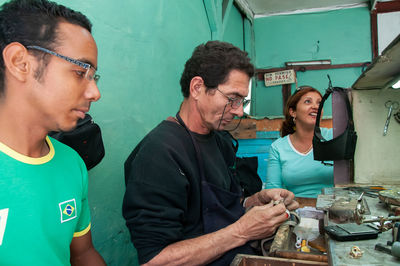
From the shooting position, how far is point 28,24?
2.99 feet

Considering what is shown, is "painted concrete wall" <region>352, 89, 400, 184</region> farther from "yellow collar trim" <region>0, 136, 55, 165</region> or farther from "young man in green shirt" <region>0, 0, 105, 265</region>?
"yellow collar trim" <region>0, 136, 55, 165</region>

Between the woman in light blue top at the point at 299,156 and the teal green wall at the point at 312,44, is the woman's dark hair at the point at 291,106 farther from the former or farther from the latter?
the teal green wall at the point at 312,44

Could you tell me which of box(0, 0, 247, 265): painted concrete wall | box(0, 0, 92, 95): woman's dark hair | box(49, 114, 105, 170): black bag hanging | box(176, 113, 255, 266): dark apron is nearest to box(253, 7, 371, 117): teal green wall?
box(0, 0, 247, 265): painted concrete wall

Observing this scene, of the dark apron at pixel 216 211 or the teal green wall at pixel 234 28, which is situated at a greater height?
the teal green wall at pixel 234 28

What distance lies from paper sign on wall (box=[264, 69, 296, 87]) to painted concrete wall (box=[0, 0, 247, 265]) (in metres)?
4.18

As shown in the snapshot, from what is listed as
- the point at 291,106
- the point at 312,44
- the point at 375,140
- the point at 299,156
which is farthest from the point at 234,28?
the point at 375,140

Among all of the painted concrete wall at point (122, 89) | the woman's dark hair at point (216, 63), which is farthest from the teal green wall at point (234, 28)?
the woman's dark hair at point (216, 63)

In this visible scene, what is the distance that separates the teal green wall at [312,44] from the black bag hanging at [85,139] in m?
5.39

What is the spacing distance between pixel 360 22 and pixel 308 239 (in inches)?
248

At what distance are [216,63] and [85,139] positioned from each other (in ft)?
2.66

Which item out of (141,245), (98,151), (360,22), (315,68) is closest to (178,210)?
(141,245)

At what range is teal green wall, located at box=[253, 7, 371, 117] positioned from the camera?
20.0 ft

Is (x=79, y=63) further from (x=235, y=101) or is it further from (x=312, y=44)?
(x=312, y=44)

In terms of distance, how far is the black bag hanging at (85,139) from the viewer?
126 centimetres
